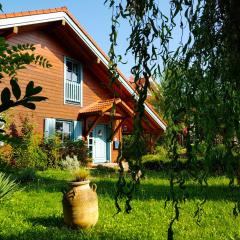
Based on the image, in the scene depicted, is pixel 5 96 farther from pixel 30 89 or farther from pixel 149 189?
pixel 149 189

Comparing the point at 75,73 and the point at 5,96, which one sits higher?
the point at 75,73

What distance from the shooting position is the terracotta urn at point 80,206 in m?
6.23

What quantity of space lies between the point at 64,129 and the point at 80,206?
1254cm

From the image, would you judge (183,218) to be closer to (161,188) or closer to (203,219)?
(203,219)

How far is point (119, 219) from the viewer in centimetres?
702

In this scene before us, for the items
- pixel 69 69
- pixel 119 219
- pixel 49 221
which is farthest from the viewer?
pixel 69 69

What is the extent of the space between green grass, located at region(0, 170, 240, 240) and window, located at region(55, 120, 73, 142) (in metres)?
7.90

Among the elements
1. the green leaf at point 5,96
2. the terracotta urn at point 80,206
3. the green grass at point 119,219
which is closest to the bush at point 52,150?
the green grass at point 119,219

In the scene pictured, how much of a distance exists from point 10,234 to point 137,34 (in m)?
4.29

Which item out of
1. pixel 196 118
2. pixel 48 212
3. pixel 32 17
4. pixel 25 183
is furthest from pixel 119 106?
pixel 196 118

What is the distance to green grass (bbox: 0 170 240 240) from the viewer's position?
19.5ft

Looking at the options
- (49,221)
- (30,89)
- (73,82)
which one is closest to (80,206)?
(49,221)

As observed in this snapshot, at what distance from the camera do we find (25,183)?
471 inches

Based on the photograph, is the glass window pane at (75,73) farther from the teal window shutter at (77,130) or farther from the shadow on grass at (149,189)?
the shadow on grass at (149,189)
